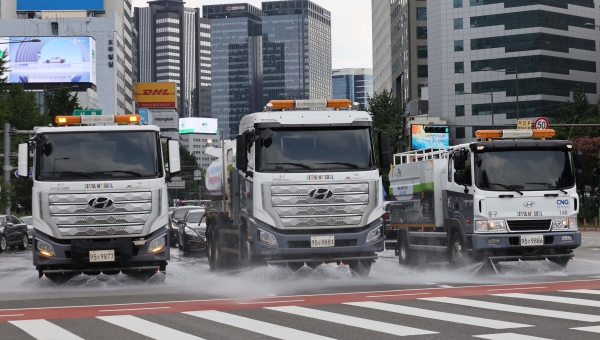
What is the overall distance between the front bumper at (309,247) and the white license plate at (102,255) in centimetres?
251

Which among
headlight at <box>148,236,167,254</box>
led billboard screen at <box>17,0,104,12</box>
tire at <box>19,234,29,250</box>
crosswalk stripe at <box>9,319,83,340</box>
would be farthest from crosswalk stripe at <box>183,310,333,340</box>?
led billboard screen at <box>17,0,104,12</box>

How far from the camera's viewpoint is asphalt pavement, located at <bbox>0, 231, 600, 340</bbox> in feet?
36.9

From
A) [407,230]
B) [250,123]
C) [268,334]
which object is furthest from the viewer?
[407,230]

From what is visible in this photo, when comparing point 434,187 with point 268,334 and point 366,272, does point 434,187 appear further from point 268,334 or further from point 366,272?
point 268,334

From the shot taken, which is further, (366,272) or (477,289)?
(366,272)

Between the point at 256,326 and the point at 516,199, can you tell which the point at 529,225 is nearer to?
the point at 516,199

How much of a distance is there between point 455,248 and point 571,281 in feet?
11.5

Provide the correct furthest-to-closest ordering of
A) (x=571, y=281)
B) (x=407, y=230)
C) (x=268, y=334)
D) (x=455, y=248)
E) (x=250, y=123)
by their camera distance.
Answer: (x=407, y=230), (x=455, y=248), (x=250, y=123), (x=571, y=281), (x=268, y=334)

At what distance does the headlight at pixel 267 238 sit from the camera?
60.0 feet

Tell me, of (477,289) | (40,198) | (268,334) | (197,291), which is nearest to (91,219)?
(40,198)

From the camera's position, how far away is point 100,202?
1828 cm

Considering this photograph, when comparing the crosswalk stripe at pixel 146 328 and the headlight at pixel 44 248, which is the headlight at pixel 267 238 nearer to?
the headlight at pixel 44 248

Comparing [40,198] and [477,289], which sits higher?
[40,198]

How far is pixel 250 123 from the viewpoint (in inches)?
749
